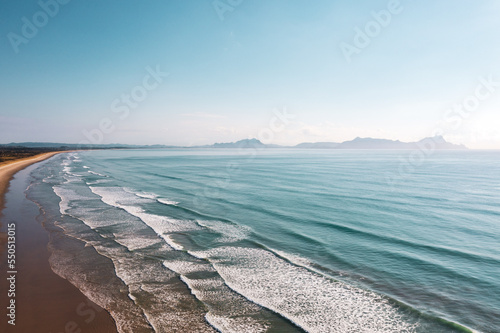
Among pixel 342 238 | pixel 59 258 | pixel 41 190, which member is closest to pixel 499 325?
pixel 342 238

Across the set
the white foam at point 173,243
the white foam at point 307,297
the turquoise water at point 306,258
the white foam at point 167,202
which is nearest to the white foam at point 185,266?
the turquoise water at point 306,258

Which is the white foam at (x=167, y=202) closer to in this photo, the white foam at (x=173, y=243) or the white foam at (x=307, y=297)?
the white foam at (x=173, y=243)

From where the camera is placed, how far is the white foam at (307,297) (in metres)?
9.02

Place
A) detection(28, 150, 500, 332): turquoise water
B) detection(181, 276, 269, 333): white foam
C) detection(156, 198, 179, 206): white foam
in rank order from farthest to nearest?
1. detection(156, 198, 179, 206): white foam
2. detection(28, 150, 500, 332): turquoise water
3. detection(181, 276, 269, 333): white foam

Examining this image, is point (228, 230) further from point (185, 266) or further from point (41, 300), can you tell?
point (41, 300)

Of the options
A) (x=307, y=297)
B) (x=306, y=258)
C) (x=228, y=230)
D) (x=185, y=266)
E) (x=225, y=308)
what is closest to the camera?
(x=225, y=308)

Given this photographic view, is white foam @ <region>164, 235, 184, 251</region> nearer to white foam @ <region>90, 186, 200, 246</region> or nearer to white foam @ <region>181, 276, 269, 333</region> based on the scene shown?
white foam @ <region>90, 186, 200, 246</region>

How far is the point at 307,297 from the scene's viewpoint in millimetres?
10594

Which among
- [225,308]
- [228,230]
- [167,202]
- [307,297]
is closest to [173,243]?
[228,230]

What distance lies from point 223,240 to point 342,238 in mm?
7371

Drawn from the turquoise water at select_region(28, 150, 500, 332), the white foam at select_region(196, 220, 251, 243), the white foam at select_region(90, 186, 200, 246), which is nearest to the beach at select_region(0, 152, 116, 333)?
the turquoise water at select_region(28, 150, 500, 332)

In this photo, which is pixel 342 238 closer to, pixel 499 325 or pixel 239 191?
pixel 499 325

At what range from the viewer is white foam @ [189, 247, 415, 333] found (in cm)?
902

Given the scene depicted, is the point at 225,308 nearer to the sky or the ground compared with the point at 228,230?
nearer to the sky
